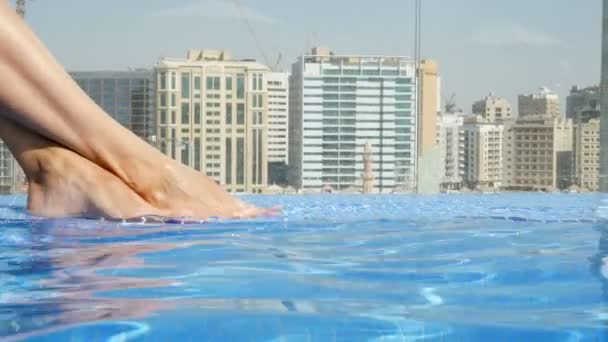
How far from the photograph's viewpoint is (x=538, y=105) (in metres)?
21.8

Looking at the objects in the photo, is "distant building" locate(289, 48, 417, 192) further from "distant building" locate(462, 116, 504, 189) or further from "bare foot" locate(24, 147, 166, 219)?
"bare foot" locate(24, 147, 166, 219)

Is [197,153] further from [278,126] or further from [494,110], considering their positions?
[494,110]

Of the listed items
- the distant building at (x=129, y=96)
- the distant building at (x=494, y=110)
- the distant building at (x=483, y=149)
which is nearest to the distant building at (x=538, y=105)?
the distant building at (x=494, y=110)

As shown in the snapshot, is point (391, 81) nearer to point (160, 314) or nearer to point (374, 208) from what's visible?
point (374, 208)

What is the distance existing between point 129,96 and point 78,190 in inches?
748

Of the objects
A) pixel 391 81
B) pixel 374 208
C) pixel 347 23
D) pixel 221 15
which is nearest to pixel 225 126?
pixel 391 81

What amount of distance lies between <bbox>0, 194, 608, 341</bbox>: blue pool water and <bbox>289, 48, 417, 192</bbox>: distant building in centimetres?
2458

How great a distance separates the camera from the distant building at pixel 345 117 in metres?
29.3

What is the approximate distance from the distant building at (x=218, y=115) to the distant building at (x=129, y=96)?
334mm

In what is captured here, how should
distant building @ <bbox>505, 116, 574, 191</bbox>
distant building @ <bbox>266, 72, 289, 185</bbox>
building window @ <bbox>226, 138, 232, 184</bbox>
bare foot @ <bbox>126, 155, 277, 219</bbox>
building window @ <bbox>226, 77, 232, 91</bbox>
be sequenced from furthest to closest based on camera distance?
distant building @ <bbox>266, 72, 289, 185</bbox>
building window @ <bbox>226, 77, 232, 91</bbox>
building window @ <bbox>226, 138, 232, 184</bbox>
distant building @ <bbox>505, 116, 574, 191</bbox>
bare foot @ <bbox>126, 155, 277, 219</bbox>

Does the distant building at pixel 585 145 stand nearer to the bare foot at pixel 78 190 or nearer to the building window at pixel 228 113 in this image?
the bare foot at pixel 78 190

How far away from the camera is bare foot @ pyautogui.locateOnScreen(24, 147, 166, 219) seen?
3033mm

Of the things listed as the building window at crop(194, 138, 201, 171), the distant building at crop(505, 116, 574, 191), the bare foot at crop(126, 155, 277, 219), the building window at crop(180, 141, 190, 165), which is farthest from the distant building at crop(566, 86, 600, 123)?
the building window at crop(180, 141, 190, 165)

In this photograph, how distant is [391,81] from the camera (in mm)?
31641
